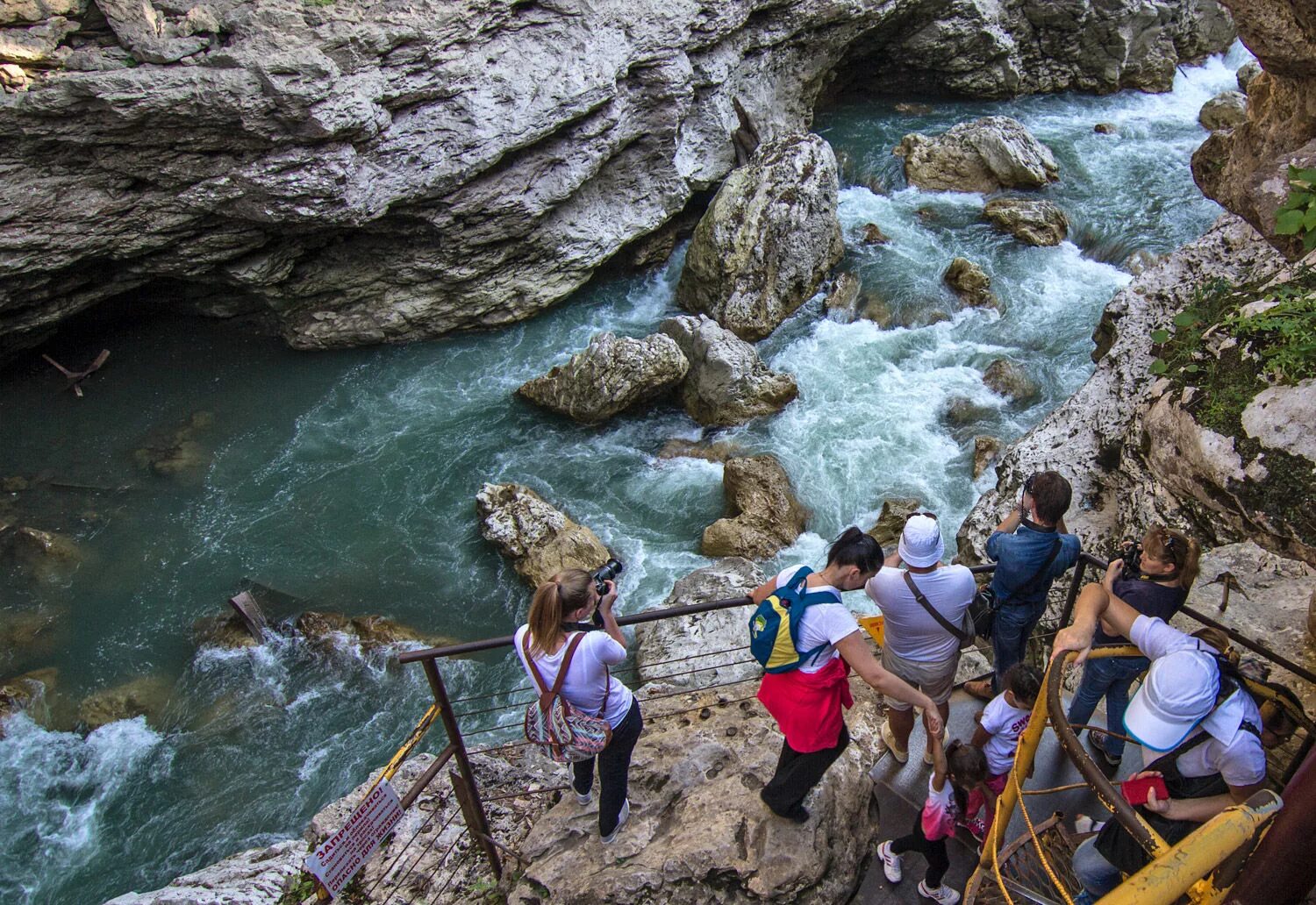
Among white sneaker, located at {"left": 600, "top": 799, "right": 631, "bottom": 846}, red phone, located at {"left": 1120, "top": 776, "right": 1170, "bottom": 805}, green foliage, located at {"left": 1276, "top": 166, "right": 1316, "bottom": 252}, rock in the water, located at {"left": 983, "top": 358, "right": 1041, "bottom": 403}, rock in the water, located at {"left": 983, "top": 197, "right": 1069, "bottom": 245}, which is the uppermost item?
green foliage, located at {"left": 1276, "top": 166, "right": 1316, "bottom": 252}

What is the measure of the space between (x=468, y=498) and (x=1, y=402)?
8036 mm

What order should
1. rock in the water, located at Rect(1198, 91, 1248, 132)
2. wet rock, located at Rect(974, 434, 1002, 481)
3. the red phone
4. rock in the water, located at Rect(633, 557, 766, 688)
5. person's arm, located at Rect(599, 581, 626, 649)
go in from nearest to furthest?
the red phone → person's arm, located at Rect(599, 581, 626, 649) → rock in the water, located at Rect(633, 557, 766, 688) → wet rock, located at Rect(974, 434, 1002, 481) → rock in the water, located at Rect(1198, 91, 1248, 132)

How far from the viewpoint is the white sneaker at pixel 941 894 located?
3859 millimetres

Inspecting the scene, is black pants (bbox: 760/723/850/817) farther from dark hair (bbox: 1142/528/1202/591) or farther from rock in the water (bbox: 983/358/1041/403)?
rock in the water (bbox: 983/358/1041/403)

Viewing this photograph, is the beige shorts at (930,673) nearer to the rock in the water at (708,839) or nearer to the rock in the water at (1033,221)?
the rock in the water at (708,839)

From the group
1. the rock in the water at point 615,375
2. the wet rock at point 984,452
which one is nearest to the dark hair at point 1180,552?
the wet rock at point 984,452

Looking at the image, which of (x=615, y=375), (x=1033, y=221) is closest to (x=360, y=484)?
(x=615, y=375)

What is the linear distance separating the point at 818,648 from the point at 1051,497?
165cm

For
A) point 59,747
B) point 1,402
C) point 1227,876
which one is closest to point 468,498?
point 59,747

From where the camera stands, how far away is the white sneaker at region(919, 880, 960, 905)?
12.7 feet

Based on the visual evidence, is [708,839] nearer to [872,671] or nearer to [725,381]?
[872,671]

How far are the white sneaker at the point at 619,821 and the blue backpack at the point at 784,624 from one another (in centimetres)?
136

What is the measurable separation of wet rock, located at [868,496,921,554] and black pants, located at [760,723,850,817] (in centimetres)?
636

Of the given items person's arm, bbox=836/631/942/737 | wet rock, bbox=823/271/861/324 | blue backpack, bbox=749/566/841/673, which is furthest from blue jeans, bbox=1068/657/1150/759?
wet rock, bbox=823/271/861/324
